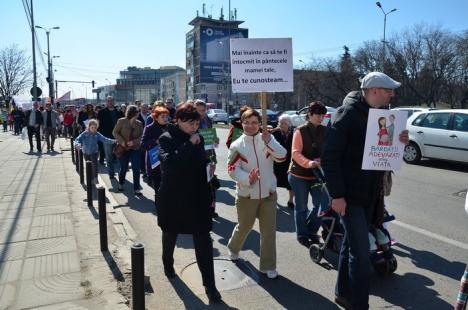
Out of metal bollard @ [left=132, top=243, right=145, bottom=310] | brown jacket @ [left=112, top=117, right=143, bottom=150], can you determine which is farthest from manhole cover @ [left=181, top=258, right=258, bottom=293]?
brown jacket @ [left=112, top=117, right=143, bottom=150]

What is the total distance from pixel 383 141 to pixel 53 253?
4.00m

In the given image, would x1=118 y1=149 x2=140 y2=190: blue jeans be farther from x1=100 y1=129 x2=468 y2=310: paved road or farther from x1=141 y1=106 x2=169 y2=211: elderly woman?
x1=141 y1=106 x2=169 y2=211: elderly woman

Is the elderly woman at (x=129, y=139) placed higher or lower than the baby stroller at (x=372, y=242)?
higher

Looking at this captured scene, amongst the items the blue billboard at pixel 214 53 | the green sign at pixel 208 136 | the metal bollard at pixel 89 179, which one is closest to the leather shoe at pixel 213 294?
the green sign at pixel 208 136

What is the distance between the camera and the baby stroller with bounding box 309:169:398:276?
4602 millimetres

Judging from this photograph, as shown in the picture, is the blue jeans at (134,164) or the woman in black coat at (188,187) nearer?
the woman in black coat at (188,187)

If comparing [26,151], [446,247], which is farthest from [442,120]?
[26,151]

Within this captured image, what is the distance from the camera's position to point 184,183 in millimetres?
4070

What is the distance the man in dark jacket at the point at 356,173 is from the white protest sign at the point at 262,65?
1.37 meters

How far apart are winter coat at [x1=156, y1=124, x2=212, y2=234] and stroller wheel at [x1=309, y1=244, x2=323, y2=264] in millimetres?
1464

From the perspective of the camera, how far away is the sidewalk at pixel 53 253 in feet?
13.3

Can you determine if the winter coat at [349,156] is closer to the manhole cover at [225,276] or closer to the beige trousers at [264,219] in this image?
the beige trousers at [264,219]

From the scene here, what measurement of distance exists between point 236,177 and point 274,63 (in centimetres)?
130

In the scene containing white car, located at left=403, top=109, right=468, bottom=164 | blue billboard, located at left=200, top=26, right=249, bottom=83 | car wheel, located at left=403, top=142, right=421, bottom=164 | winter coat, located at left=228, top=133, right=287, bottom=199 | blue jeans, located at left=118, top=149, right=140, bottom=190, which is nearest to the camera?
winter coat, located at left=228, top=133, right=287, bottom=199
